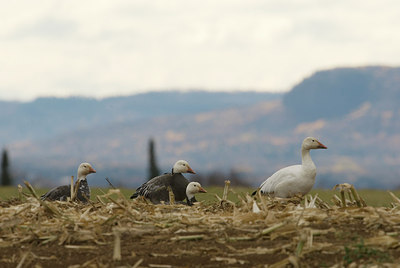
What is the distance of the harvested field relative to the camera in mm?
8766

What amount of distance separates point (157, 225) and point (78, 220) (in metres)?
1.28

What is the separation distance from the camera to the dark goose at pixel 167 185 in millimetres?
16328

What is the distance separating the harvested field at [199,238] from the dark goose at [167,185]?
4.95 m

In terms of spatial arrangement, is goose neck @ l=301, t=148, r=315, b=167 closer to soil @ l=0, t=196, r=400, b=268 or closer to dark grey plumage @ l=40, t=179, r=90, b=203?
dark grey plumage @ l=40, t=179, r=90, b=203

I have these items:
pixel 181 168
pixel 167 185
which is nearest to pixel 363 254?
pixel 167 185

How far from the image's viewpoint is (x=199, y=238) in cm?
948

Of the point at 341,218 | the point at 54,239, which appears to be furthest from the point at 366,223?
the point at 54,239

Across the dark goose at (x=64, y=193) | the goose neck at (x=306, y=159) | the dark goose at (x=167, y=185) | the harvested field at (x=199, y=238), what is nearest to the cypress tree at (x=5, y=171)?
the dark goose at (x=64, y=193)

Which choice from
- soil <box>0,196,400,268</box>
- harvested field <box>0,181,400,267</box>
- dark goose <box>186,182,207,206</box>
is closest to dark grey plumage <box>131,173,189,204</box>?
dark goose <box>186,182,207,206</box>

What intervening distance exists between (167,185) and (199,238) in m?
7.27

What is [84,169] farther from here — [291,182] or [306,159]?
[306,159]

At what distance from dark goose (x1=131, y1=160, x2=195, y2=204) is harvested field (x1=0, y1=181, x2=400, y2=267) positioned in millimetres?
4946

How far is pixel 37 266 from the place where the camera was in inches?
348

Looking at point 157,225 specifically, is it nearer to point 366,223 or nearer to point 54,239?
point 54,239
